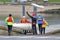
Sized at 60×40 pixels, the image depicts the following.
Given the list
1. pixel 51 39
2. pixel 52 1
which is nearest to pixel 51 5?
pixel 52 1

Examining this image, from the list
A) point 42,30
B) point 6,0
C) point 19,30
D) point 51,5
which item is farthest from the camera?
point 6,0

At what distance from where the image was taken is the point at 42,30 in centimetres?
2348

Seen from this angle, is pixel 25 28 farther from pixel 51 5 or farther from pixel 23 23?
pixel 51 5

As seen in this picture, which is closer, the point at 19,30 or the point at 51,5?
the point at 19,30

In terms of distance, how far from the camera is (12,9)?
67312mm

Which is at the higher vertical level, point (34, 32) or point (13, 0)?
point (34, 32)

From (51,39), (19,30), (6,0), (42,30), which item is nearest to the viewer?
(51,39)

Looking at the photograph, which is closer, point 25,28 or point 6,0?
point 25,28

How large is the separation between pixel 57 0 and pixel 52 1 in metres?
2.57

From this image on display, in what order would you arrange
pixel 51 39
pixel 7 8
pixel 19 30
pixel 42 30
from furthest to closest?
pixel 7 8 < pixel 19 30 < pixel 42 30 < pixel 51 39

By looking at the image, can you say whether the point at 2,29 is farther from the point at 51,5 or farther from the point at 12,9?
the point at 51,5

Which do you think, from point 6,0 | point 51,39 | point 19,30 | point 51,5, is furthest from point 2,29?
point 6,0

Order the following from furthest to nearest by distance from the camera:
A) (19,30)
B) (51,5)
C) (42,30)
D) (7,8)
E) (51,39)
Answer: (51,5), (7,8), (19,30), (42,30), (51,39)

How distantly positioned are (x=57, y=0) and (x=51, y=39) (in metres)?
65.0
